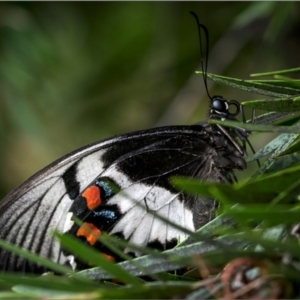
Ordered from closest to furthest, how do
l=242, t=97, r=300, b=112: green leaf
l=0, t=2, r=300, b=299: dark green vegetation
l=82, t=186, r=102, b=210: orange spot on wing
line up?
l=242, t=97, r=300, b=112: green leaf
l=82, t=186, r=102, b=210: orange spot on wing
l=0, t=2, r=300, b=299: dark green vegetation

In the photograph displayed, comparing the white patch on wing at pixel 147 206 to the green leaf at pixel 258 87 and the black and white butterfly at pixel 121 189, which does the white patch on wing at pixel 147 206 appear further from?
the green leaf at pixel 258 87

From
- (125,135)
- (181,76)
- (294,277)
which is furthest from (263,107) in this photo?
(181,76)

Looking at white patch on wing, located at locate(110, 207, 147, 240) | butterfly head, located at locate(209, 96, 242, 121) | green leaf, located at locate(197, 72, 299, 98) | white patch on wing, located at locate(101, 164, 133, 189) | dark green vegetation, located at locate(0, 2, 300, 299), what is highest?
dark green vegetation, located at locate(0, 2, 300, 299)

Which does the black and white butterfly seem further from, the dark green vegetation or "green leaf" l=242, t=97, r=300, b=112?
"green leaf" l=242, t=97, r=300, b=112

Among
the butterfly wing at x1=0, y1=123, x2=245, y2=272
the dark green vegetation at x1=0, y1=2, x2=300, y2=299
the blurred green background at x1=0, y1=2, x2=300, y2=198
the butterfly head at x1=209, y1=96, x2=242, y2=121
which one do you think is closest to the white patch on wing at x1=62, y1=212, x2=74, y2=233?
the butterfly wing at x1=0, y1=123, x2=245, y2=272

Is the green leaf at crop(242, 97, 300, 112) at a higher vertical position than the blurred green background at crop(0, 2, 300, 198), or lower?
lower

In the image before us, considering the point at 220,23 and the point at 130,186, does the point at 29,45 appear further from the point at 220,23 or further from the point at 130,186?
the point at 130,186
